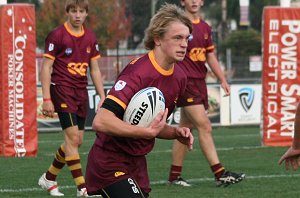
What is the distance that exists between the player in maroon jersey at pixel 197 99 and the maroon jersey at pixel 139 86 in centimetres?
427

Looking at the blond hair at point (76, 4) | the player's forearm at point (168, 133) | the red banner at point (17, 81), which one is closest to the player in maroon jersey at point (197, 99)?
the blond hair at point (76, 4)

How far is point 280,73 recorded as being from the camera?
17391mm

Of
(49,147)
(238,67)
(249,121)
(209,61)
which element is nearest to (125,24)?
(238,67)

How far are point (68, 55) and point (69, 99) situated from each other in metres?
0.47

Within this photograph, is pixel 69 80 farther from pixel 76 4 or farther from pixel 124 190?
pixel 124 190

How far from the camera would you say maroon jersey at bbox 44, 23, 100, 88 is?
10586mm

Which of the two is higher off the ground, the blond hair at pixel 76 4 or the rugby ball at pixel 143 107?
the blond hair at pixel 76 4

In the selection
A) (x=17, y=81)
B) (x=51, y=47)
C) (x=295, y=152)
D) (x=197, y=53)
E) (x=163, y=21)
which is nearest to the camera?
(x=295, y=152)

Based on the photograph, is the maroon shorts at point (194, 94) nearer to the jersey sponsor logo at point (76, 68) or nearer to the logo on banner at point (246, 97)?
the jersey sponsor logo at point (76, 68)

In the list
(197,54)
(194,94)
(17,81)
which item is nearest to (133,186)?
(194,94)

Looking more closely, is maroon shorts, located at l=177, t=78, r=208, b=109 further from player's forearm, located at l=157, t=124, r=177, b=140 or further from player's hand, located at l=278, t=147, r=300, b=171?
player's hand, located at l=278, t=147, r=300, b=171

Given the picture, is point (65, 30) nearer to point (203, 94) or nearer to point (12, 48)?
point (203, 94)

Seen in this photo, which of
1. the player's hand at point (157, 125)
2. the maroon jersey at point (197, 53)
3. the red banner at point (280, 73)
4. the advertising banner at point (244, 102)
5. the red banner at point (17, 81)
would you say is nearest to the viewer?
the player's hand at point (157, 125)

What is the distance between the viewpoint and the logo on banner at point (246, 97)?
24.2 m
